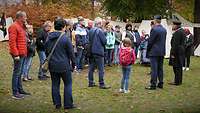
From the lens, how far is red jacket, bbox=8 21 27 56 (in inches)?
436

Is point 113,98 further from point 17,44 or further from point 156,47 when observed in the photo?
point 17,44

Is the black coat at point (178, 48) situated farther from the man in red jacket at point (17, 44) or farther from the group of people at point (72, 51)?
the man in red jacket at point (17, 44)

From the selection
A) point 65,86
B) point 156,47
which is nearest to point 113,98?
A: point 65,86

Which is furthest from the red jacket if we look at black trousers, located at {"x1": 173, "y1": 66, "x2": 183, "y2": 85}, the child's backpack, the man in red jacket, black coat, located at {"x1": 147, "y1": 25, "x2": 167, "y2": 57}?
black trousers, located at {"x1": 173, "y1": 66, "x2": 183, "y2": 85}

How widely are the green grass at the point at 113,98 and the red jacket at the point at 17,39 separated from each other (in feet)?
3.79

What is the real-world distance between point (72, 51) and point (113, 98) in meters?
2.30

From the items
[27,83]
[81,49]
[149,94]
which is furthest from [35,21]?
[149,94]

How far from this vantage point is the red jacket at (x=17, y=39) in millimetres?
11086

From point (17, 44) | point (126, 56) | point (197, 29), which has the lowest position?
point (126, 56)

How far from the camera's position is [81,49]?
56.0 ft

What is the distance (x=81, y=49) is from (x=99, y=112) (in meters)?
7.07

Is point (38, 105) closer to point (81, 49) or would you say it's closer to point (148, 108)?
point (148, 108)

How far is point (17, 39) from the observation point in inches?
443

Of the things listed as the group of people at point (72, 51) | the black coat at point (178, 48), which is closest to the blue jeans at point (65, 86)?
the group of people at point (72, 51)
